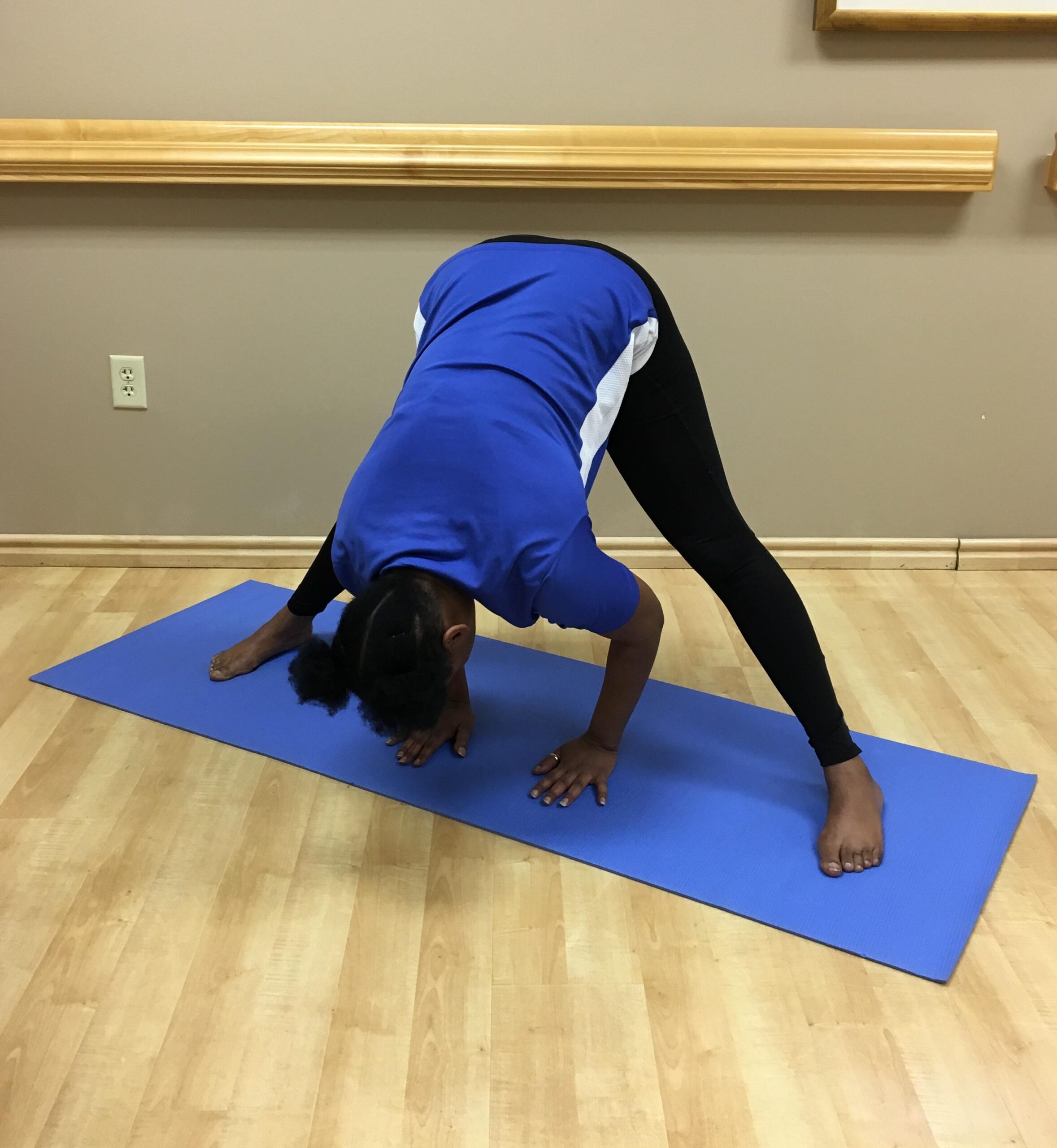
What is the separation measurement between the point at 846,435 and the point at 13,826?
1691 mm

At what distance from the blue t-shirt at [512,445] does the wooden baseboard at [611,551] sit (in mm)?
970

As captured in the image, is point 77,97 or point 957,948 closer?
point 957,948

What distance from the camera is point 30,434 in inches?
82.0

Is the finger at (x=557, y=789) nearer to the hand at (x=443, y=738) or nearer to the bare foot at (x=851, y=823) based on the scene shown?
the hand at (x=443, y=738)

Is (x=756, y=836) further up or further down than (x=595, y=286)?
further down

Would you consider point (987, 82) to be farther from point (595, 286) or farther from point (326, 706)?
point (326, 706)

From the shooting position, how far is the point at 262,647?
1.71m

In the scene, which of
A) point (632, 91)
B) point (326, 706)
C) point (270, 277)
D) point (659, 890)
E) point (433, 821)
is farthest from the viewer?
point (270, 277)

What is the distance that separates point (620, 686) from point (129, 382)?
1.30 metres

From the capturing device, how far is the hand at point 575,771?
1.37 metres

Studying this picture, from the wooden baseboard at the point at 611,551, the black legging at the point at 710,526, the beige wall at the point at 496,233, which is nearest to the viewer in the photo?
the black legging at the point at 710,526

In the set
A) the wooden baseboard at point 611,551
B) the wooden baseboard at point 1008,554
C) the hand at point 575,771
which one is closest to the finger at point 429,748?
the hand at point 575,771

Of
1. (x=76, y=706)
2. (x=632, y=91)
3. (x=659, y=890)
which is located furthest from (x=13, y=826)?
(x=632, y=91)

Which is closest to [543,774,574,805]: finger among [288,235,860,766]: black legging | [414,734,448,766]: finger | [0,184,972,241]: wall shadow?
[414,734,448,766]: finger
